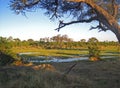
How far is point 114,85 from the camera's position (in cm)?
1254

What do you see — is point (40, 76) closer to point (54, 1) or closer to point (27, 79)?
point (27, 79)

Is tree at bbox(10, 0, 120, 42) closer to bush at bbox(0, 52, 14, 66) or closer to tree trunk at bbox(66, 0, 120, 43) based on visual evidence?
tree trunk at bbox(66, 0, 120, 43)

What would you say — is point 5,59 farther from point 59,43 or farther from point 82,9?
point 59,43

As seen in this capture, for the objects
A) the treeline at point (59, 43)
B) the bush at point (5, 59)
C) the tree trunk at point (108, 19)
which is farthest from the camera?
the treeline at point (59, 43)

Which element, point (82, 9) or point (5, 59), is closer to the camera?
point (82, 9)

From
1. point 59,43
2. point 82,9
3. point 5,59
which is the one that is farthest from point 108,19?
point 59,43

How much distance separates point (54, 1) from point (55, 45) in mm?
107349

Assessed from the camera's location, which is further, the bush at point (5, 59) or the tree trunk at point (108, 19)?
the bush at point (5, 59)

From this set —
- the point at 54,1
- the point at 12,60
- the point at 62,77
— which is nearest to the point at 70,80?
the point at 62,77

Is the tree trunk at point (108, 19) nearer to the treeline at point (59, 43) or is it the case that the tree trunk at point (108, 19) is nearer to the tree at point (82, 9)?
the tree at point (82, 9)

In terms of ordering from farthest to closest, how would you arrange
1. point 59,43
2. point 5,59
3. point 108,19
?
point 59,43 < point 5,59 < point 108,19

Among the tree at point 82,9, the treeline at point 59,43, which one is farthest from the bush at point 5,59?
the treeline at point 59,43

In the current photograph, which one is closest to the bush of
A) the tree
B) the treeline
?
the tree

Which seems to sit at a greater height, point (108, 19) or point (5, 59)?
point (108, 19)
